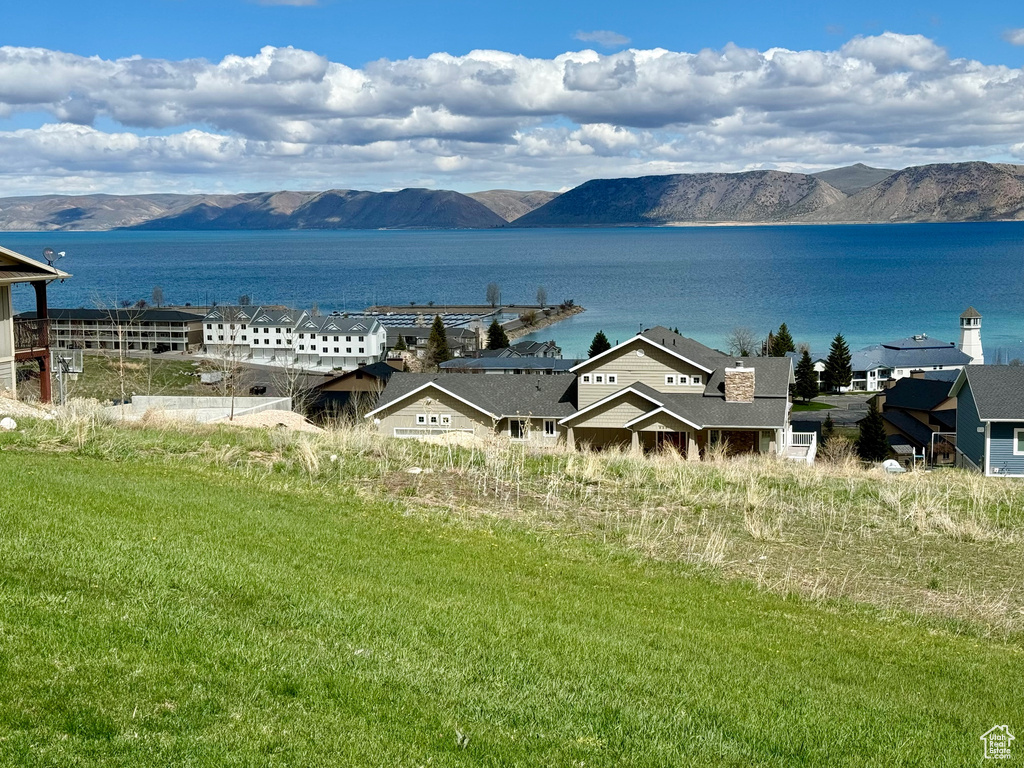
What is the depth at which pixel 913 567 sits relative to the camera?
13984 millimetres

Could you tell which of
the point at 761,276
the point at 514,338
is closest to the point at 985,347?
the point at 514,338

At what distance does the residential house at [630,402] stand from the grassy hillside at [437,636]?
16.0 metres

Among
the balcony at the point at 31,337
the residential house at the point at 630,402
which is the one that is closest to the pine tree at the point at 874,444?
the residential house at the point at 630,402

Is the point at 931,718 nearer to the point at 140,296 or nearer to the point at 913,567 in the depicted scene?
the point at 913,567

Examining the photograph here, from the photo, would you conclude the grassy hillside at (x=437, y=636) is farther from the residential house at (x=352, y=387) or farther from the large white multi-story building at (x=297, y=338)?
the large white multi-story building at (x=297, y=338)

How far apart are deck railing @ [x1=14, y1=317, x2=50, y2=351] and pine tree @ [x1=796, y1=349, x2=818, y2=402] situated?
178 feet

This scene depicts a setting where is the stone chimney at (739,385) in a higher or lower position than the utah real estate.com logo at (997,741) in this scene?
higher

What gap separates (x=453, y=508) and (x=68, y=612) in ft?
27.0

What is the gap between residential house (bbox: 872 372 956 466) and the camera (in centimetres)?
4421

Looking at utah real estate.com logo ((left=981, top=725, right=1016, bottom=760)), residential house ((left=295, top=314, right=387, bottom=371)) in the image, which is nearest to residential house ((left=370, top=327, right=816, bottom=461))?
utah real estate.com logo ((left=981, top=725, right=1016, bottom=760))

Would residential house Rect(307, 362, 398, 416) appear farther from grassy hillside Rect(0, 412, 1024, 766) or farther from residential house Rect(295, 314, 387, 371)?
residential house Rect(295, 314, 387, 371)

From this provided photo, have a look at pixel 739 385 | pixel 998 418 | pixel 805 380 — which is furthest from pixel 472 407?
pixel 805 380

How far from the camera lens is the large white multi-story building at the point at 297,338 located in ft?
337

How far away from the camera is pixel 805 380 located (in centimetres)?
7012
